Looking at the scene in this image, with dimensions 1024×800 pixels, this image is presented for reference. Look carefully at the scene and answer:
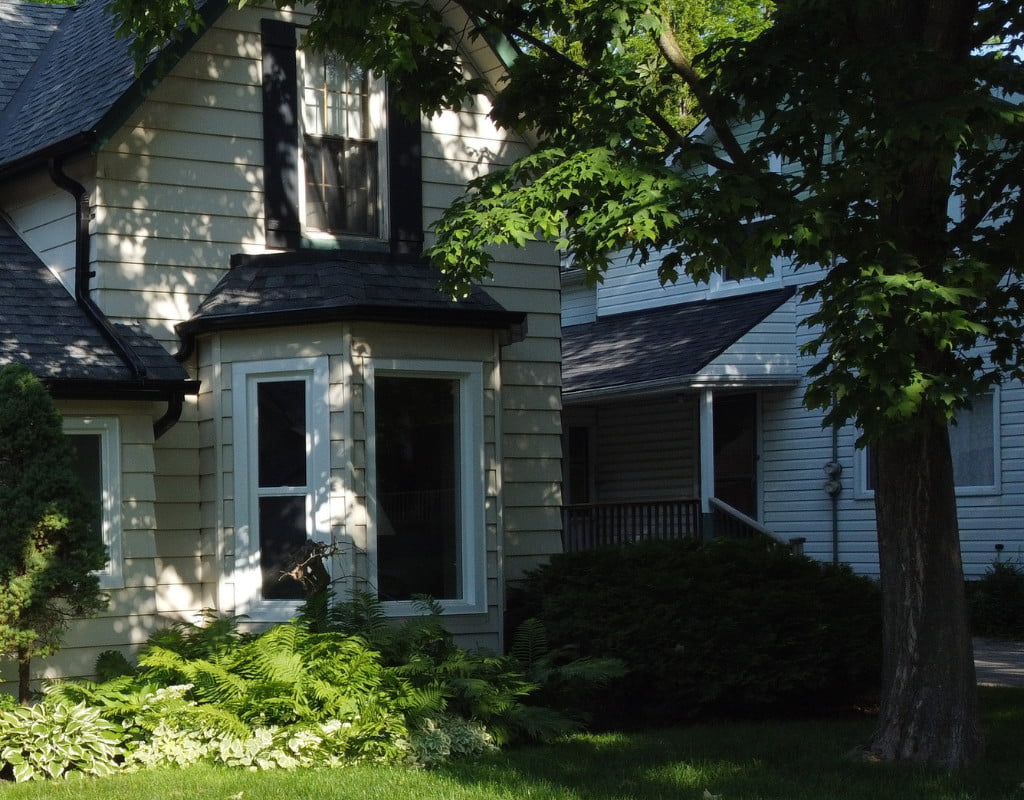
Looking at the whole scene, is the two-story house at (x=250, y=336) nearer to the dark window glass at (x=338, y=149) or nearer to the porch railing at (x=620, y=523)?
the dark window glass at (x=338, y=149)

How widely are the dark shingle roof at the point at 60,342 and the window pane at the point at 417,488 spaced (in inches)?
69.8

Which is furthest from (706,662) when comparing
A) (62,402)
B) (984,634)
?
(984,634)

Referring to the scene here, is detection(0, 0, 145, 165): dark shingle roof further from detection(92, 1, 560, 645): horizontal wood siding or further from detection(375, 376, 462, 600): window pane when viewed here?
detection(375, 376, 462, 600): window pane

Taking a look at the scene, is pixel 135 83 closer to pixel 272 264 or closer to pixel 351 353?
pixel 272 264

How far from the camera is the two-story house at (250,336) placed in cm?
1091

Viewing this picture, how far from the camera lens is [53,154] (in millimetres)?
11062

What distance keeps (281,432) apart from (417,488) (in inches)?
48.1

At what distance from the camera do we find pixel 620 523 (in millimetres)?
15258

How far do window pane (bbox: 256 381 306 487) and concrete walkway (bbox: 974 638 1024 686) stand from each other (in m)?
5.93

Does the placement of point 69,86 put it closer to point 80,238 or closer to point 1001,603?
point 80,238

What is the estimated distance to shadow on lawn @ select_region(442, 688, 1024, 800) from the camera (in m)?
7.60

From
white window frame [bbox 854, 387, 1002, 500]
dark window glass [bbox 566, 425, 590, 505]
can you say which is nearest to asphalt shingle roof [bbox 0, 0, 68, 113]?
dark window glass [bbox 566, 425, 590, 505]

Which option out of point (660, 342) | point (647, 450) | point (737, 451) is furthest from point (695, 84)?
point (647, 450)

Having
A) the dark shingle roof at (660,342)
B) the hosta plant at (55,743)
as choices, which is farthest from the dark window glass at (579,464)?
the hosta plant at (55,743)
